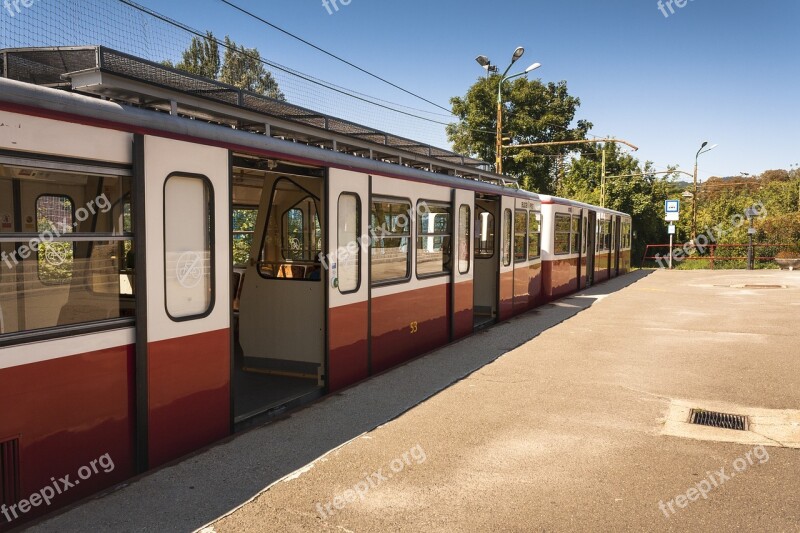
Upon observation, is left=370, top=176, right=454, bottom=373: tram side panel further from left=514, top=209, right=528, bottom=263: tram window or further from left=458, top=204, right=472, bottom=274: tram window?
left=514, top=209, right=528, bottom=263: tram window

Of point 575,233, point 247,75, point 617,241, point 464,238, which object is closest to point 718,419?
point 464,238

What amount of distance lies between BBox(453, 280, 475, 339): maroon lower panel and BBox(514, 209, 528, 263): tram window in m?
2.74

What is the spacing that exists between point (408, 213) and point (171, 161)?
4.17 m

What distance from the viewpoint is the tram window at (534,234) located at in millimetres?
13947

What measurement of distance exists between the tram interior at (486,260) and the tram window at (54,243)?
822 cm

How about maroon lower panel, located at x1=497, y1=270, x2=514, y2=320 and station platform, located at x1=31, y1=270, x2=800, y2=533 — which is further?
maroon lower panel, located at x1=497, y1=270, x2=514, y2=320

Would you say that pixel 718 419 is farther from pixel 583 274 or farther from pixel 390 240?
pixel 583 274

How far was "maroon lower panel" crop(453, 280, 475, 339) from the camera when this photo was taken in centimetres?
1015

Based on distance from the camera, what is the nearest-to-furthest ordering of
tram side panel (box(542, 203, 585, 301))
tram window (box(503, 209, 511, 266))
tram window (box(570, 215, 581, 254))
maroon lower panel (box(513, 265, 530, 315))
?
1. tram window (box(503, 209, 511, 266))
2. maroon lower panel (box(513, 265, 530, 315))
3. tram side panel (box(542, 203, 585, 301))
4. tram window (box(570, 215, 581, 254))

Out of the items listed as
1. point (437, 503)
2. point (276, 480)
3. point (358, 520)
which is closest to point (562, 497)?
point (437, 503)

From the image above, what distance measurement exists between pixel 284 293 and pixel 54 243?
10.6 feet

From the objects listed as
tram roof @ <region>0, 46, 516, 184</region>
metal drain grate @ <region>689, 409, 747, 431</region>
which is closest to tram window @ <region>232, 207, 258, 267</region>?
tram roof @ <region>0, 46, 516, 184</region>

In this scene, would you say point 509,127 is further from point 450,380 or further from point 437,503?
point 437,503
